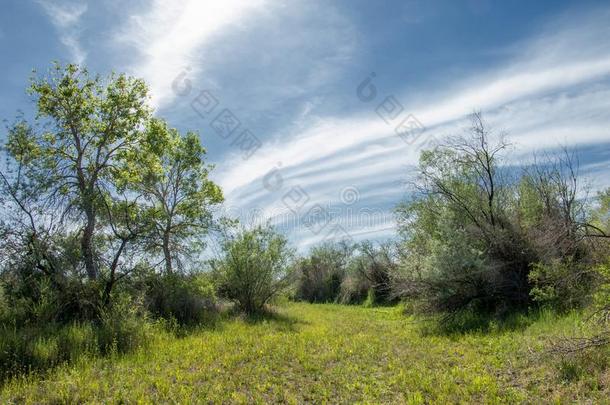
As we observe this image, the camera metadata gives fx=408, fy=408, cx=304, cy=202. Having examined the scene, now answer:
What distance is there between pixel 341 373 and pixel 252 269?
11301 millimetres

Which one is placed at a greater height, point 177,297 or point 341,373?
point 177,297

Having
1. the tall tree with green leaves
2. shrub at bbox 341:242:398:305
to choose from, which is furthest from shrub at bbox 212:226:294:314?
shrub at bbox 341:242:398:305

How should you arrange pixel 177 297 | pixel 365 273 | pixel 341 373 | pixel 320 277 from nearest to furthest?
1. pixel 341 373
2. pixel 177 297
3. pixel 365 273
4. pixel 320 277

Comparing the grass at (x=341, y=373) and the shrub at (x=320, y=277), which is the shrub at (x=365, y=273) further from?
the grass at (x=341, y=373)

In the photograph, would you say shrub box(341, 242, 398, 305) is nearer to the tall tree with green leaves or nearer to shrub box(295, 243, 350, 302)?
shrub box(295, 243, 350, 302)

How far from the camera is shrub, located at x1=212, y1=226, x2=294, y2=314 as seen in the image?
63.8 feet

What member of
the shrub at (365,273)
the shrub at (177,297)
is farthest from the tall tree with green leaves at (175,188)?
the shrub at (365,273)

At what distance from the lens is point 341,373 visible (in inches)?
337

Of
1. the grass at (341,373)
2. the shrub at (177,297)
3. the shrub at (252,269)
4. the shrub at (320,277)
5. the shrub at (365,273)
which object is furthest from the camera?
the shrub at (320,277)

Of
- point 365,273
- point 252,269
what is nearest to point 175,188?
point 252,269

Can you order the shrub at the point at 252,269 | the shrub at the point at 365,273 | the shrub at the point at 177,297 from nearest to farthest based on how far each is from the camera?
the shrub at the point at 177,297, the shrub at the point at 252,269, the shrub at the point at 365,273

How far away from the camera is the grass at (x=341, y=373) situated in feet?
22.9

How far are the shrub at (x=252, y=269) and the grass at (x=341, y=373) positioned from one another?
24.4 ft

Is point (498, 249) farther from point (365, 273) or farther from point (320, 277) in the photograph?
point (320, 277)
